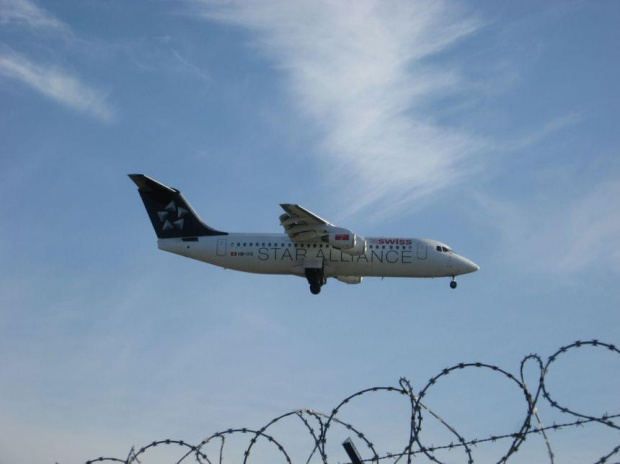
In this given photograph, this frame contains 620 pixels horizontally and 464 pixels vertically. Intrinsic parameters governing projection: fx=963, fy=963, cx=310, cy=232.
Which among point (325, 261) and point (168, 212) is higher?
point (168, 212)

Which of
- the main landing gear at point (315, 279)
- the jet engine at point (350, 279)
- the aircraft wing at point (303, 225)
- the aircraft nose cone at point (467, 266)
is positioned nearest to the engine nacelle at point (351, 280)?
the jet engine at point (350, 279)

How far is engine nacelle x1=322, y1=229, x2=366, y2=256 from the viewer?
51.8 metres

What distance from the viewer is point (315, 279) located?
177ft

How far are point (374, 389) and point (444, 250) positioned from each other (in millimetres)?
32529

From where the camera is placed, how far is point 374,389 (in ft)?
74.1

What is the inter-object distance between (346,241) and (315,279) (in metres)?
3.59

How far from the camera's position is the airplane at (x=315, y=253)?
174 feet

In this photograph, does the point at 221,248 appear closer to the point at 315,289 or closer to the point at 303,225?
the point at 303,225

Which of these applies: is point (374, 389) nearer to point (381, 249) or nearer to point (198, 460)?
point (198, 460)

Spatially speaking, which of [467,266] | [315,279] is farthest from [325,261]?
[467,266]

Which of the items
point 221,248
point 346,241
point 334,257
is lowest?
point 334,257

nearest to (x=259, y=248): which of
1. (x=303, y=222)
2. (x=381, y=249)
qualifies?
(x=303, y=222)

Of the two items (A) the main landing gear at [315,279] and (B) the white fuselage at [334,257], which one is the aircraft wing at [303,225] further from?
(A) the main landing gear at [315,279]

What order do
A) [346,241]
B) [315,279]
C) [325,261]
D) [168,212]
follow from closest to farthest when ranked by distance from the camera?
[346,241] → [325,261] → [315,279] → [168,212]
